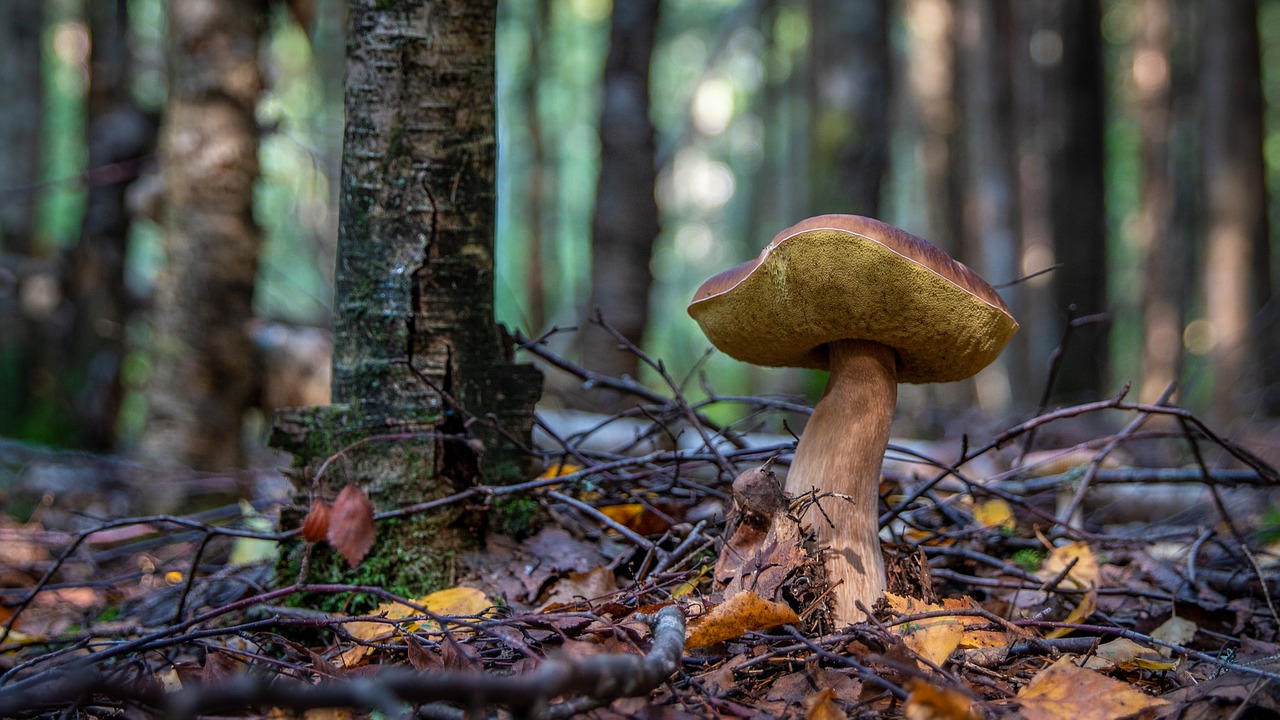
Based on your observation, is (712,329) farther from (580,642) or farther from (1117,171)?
(1117,171)

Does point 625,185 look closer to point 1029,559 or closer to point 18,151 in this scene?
point 1029,559

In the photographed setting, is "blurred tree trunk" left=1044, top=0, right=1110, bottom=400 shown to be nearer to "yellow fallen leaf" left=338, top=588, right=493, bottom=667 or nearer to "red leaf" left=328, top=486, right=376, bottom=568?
"yellow fallen leaf" left=338, top=588, right=493, bottom=667

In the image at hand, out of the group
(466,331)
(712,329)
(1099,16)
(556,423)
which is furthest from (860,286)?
(1099,16)

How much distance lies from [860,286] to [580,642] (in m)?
0.88

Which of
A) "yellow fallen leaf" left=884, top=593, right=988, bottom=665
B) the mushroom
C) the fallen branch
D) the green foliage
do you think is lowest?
the green foliage

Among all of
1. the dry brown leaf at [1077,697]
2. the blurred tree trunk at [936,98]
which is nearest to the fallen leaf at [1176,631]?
the dry brown leaf at [1077,697]

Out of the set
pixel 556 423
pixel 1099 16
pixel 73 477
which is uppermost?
pixel 1099 16

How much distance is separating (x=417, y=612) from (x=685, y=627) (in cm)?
71

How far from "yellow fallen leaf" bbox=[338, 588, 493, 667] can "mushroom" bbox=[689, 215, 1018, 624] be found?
0.79 meters

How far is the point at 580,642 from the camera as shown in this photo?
1494 mm

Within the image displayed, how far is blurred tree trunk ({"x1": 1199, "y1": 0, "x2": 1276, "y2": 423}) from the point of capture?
7496 mm

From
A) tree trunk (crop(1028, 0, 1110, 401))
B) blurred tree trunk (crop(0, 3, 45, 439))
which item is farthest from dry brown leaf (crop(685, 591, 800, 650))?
tree trunk (crop(1028, 0, 1110, 401))

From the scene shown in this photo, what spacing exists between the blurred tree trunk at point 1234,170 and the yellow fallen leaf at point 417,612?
26.6 feet

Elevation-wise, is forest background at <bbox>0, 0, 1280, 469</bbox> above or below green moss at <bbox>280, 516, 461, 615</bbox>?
above
